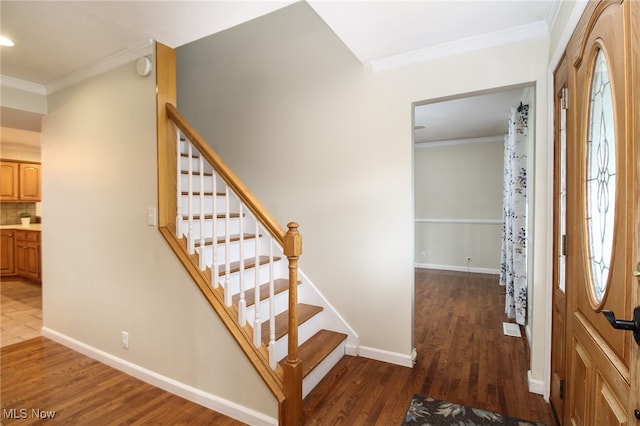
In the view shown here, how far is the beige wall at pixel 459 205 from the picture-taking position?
18.8 ft

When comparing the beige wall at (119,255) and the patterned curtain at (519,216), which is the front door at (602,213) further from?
the patterned curtain at (519,216)

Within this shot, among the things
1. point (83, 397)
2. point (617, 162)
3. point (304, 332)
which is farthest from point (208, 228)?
point (617, 162)

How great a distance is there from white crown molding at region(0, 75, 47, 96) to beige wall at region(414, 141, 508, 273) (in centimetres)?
576

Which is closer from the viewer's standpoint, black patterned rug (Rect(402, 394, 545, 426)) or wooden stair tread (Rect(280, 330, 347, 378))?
black patterned rug (Rect(402, 394, 545, 426))

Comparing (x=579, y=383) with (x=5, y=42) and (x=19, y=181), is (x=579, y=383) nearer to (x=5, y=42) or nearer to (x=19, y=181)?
(x=5, y=42)

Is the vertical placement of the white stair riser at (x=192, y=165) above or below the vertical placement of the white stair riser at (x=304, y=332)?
above

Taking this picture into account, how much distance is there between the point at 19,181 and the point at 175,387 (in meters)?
6.18

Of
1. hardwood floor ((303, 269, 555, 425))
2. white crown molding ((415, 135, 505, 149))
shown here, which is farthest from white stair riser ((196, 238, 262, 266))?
white crown molding ((415, 135, 505, 149))

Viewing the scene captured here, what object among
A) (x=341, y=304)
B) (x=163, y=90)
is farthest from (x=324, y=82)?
(x=341, y=304)

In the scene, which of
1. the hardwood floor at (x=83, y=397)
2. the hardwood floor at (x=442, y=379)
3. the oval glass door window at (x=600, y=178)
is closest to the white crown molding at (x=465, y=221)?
the hardwood floor at (x=442, y=379)

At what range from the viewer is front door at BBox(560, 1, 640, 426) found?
0.92 m

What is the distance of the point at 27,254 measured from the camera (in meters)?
5.45

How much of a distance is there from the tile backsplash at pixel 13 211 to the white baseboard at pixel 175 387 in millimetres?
4743

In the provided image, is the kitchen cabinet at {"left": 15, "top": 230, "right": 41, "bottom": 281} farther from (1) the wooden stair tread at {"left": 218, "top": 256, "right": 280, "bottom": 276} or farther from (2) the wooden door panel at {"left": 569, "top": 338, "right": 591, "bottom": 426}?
(2) the wooden door panel at {"left": 569, "top": 338, "right": 591, "bottom": 426}
